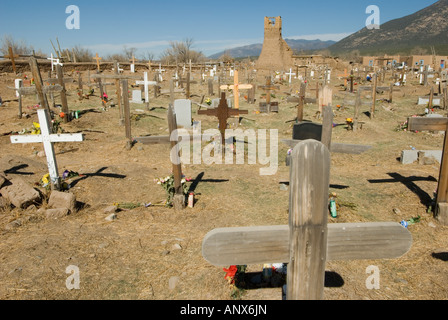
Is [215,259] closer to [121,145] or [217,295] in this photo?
[217,295]

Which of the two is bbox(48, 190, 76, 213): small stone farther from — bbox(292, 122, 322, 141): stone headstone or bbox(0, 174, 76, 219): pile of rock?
bbox(292, 122, 322, 141): stone headstone

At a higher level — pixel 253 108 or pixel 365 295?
pixel 253 108

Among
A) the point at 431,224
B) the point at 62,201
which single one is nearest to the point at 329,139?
the point at 431,224

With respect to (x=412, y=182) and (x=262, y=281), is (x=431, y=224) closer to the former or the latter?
(x=412, y=182)

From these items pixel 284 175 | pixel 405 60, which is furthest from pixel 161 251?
pixel 405 60

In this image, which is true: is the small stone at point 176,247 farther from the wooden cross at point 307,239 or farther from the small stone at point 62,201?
the wooden cross at point 307,239

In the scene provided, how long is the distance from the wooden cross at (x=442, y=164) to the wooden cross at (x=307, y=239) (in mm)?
4323

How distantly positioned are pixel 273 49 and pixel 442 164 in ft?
138

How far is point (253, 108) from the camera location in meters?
18.2

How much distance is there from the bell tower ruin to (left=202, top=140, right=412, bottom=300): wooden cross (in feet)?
145

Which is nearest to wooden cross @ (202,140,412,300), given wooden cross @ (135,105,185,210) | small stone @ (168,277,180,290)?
small stone @ (168,277,180,290)

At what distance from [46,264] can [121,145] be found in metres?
6.62

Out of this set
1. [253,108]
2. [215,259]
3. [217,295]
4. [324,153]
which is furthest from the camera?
[253,108]

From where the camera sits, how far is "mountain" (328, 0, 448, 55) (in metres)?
127
